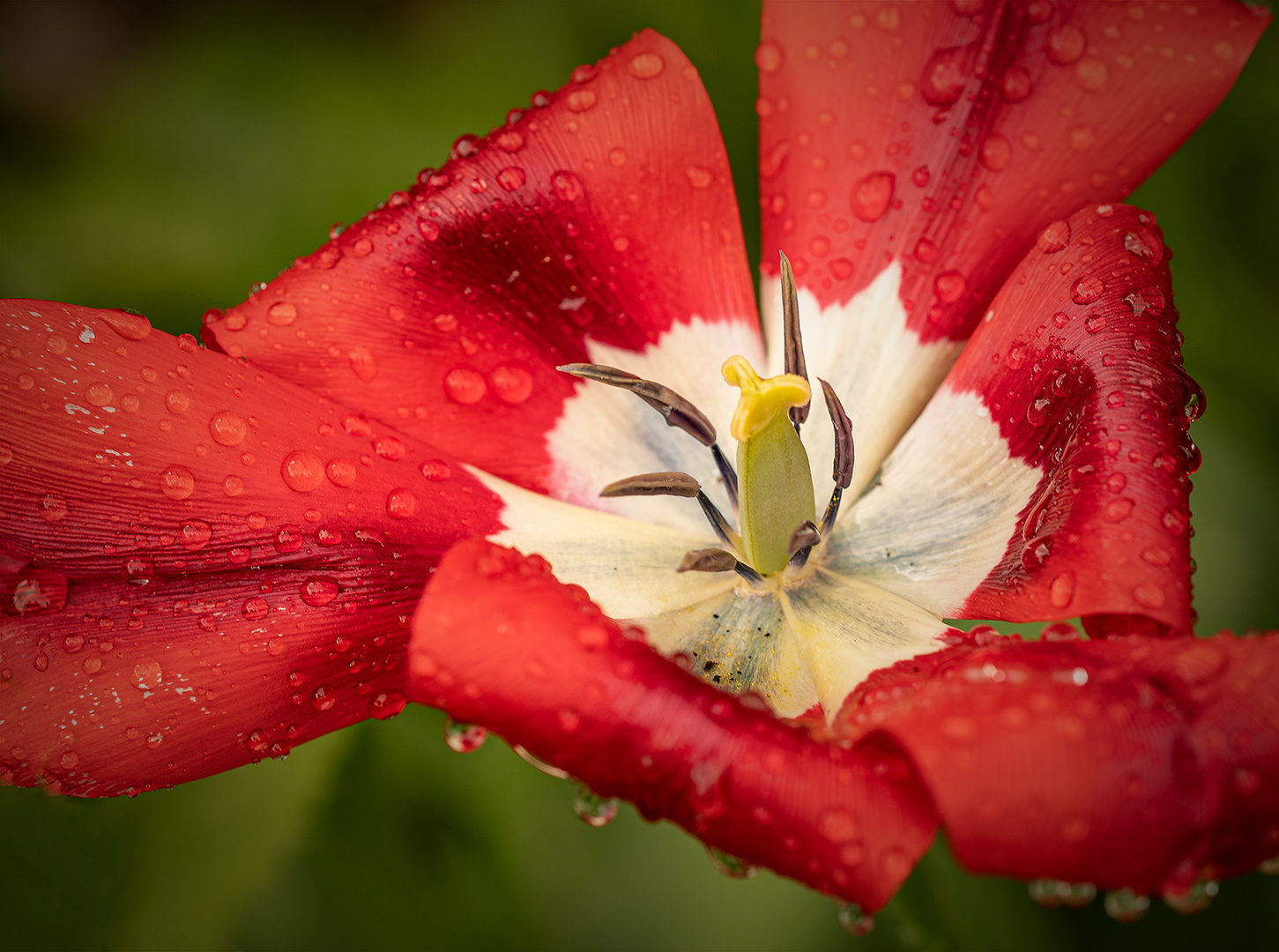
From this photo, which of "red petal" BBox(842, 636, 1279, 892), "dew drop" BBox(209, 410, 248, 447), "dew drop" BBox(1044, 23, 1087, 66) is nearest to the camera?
"red petal" BBox(842, 636, 1279, 892)

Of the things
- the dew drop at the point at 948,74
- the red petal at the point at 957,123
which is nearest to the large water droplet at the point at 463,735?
the red petal at the point at 957,123

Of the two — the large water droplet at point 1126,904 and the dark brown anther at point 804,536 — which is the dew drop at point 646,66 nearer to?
the dark brown anther at point 804,536

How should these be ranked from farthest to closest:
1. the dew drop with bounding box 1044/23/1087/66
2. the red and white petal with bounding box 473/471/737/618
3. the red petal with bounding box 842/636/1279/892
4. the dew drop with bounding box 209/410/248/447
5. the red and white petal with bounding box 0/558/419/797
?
the dew drop with bounding box 1044/23/1087/66 < the red and white petal with bounding box 473/471/737/618 < the dew drop with bounding box 209/410/248/447 < the red and white petal with bounding box 0/558/419/797 < the red petal with bounding box 842/636/1279/892

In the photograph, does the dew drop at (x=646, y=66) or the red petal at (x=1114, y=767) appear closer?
the red petal at (x=1114, y=767)

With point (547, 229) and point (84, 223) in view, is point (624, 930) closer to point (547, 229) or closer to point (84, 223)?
point (547, 229)

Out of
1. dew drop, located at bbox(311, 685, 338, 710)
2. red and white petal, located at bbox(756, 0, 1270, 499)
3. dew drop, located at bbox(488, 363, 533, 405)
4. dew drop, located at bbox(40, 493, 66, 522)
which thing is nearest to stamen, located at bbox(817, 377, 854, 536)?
red and white petal, located at bbox(756, 0, 1270, 499)

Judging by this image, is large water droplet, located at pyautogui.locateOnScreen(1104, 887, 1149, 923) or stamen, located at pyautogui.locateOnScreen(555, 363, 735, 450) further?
stamen, located at pyautogui.locateOnScreen(555, 363, 735, 450)

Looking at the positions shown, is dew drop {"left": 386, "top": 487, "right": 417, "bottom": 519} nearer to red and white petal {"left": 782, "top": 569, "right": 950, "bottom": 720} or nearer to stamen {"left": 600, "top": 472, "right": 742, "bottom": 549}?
stamen {"left": 600, "top": 472, "right": 742, "bottom": 549}
